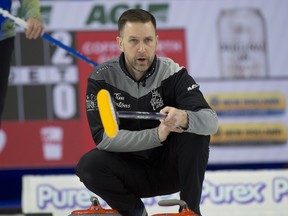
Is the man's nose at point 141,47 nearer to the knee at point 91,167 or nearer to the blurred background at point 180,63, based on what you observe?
the knee at point 91,167

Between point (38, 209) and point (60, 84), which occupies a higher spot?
point (60, 84)

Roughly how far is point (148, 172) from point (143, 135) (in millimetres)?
209

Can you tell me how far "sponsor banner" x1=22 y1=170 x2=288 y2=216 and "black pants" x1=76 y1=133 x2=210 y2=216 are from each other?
1.55 metres

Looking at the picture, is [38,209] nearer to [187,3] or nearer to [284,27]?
[187,3]

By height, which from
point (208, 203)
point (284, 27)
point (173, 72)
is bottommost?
point (208, 203)

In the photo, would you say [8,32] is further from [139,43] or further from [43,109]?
[43,109]

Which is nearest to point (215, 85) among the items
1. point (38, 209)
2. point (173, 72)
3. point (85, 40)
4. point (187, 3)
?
point (187, 3)

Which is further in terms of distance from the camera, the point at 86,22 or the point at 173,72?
the point at 86,22

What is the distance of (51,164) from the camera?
5688mm

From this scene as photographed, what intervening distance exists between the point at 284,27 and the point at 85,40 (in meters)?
1.46

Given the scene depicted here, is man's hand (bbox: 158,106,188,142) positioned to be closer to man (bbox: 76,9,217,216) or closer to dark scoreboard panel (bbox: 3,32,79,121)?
man (bbox: 76,9,217,216)

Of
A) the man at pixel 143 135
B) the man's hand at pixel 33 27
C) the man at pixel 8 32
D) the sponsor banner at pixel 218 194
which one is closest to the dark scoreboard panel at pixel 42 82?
the sponsor banner at pixel 218 194

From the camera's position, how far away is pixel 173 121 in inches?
113

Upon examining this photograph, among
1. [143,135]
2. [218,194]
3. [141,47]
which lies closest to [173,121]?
[143,135]
